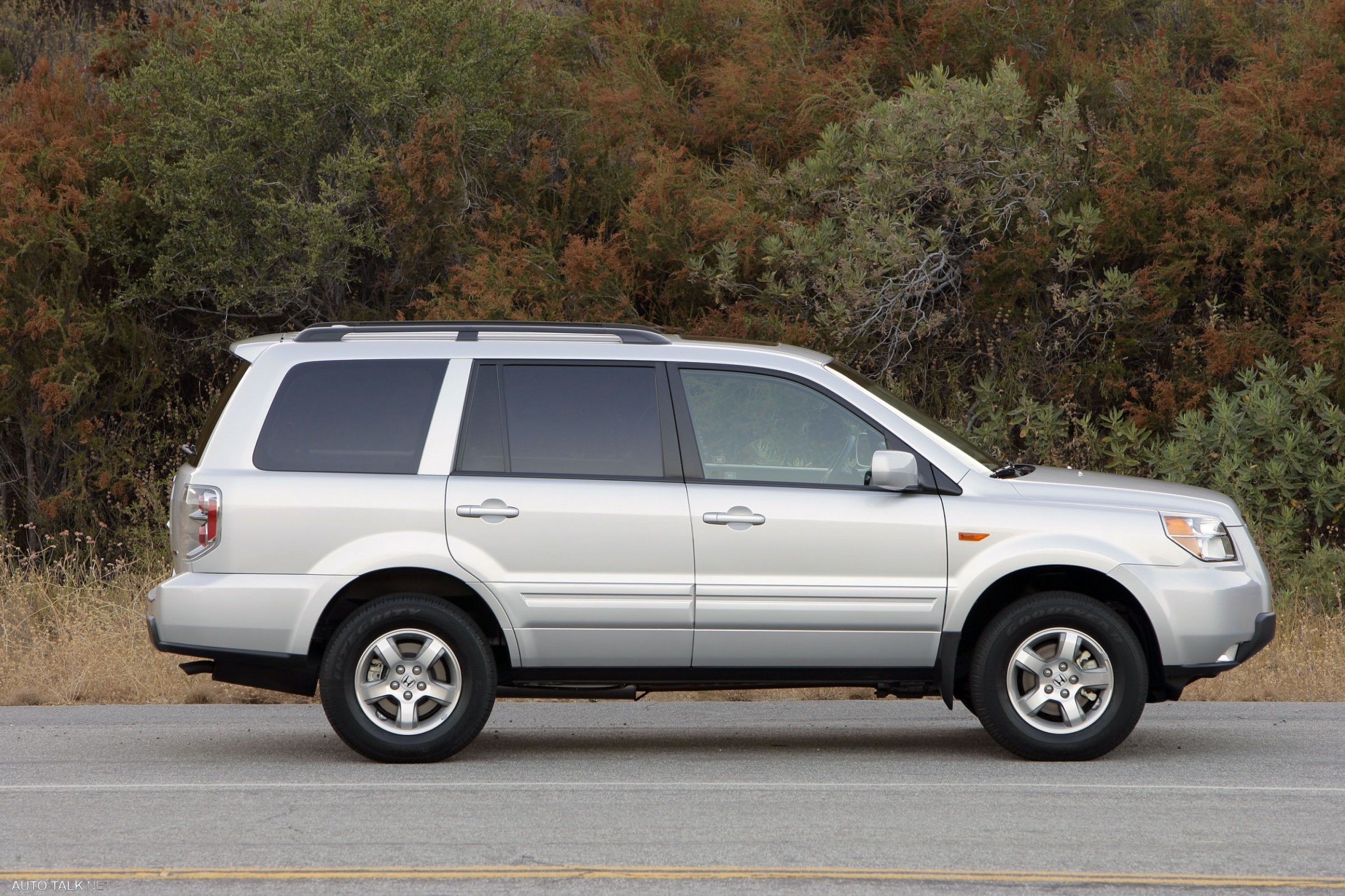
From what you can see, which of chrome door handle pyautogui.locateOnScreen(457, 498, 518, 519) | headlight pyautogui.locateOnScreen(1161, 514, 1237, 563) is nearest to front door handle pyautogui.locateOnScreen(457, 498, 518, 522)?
chrome door handle pyautogui.locateOnScreen(457, 498, 518, 519)

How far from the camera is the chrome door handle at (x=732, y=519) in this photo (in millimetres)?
7305

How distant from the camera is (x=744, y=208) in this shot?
15.6 metres

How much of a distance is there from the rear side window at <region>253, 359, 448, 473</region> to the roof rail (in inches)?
7.7

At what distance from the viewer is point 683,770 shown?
741 cm

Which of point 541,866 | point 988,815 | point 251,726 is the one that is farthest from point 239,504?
point 988,815

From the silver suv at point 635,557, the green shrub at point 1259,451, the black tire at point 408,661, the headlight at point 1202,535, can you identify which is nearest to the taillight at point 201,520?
the silver suv at point 635,557

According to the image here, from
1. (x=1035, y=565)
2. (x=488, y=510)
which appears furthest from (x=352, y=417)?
(x=1035, y=565)

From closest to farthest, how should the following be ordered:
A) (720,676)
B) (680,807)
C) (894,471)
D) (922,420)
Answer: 1. (680,807)
2. (894,471)
3. (720,676)
4. (922,420)

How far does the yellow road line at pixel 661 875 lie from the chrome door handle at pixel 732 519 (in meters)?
2.12

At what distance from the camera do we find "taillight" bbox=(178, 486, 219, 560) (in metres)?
7.34

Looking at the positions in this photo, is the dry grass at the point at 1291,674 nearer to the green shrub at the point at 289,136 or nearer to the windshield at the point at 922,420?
the windshield at the point at 922,420

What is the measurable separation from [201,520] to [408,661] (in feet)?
3.98

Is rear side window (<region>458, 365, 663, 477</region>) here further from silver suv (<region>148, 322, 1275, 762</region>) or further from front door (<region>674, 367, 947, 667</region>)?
front door (<region>674, 367, 947, 667</region>)

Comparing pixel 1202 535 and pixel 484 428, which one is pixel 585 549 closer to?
pixel 484 428
